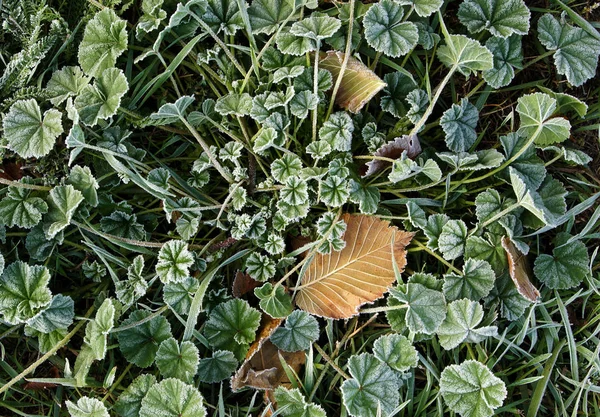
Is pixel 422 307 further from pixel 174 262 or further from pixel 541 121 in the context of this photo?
pixel 174 262

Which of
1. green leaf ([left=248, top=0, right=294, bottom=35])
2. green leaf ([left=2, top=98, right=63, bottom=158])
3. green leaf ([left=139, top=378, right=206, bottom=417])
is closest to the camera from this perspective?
green leaf ([left=139, top=378, right=206, bottom=417])

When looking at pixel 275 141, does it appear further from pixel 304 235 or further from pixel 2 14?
pixel 2 14

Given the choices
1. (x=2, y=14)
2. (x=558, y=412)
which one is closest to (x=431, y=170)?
(x=558, y=412)

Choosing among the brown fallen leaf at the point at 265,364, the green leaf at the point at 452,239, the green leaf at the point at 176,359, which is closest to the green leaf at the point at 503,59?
the green leaf at the point at 452,239

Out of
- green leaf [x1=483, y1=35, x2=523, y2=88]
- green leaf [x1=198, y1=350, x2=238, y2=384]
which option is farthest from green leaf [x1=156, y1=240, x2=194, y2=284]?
green leaf [x1=483, y1=35, x2=523, y2=88]

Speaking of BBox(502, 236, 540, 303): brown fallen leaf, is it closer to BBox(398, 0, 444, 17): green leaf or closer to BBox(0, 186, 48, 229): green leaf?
BBox(398, 0, 444, 17): green leaf

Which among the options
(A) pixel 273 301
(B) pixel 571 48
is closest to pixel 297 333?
(A) pixel 273 301
